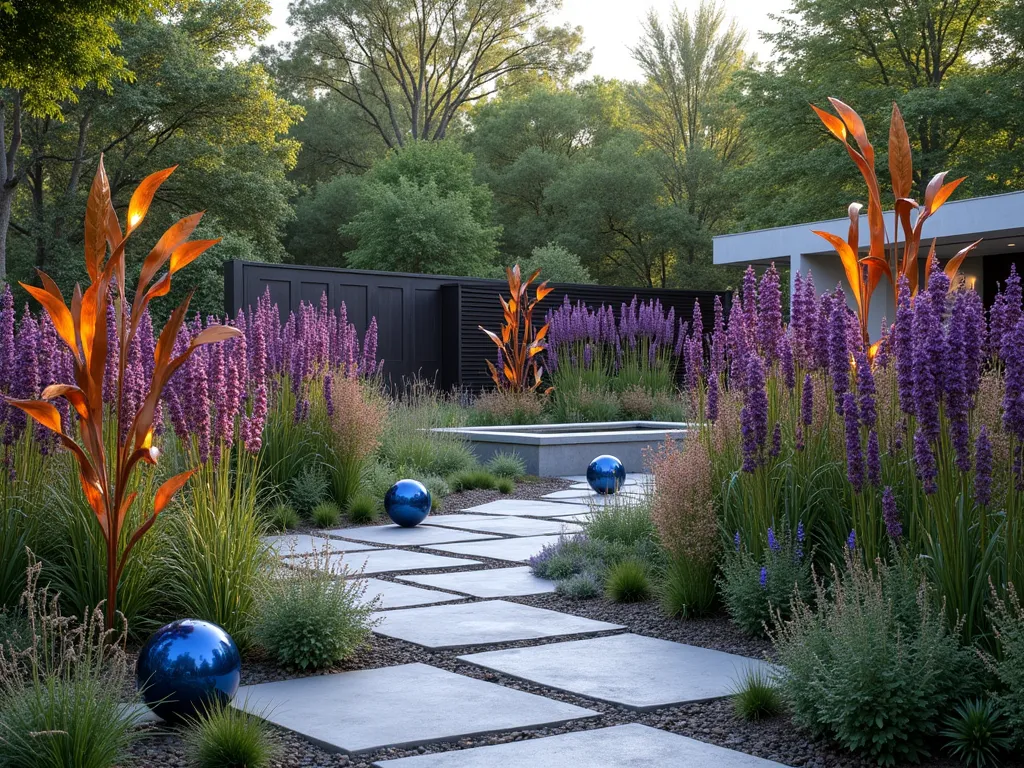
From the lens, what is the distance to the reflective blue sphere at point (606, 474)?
347 inches

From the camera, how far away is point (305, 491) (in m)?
7.67

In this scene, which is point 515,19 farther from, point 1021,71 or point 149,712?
point 149,712

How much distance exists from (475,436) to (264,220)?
54.2 feet

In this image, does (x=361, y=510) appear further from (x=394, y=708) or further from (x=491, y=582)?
(x=394, y=708)

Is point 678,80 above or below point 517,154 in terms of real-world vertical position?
above

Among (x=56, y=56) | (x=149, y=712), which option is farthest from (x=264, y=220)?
(x=149, y=712)

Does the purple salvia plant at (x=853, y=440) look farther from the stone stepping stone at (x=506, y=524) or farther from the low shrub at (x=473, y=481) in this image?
the low shrub at (x=473, y=481)

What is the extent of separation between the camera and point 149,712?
10.7ft

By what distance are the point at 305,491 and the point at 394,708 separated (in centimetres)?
452

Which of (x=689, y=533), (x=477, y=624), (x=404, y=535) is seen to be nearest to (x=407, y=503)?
(x=404, y=535)

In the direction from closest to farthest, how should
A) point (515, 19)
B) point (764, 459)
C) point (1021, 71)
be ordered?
1. point (764, 459)
2. point (1021, 71)
3. point (515, 19)

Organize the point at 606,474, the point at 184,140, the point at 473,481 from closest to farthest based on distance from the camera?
1. the point at 606,474
2. the point at 473,481
3. the point at 184,140

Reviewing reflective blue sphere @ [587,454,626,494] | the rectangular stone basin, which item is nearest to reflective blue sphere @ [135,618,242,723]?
reflective blue sphere @ [587,454,626,494]

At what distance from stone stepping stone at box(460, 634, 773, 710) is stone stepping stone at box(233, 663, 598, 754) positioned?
7.7 inches
